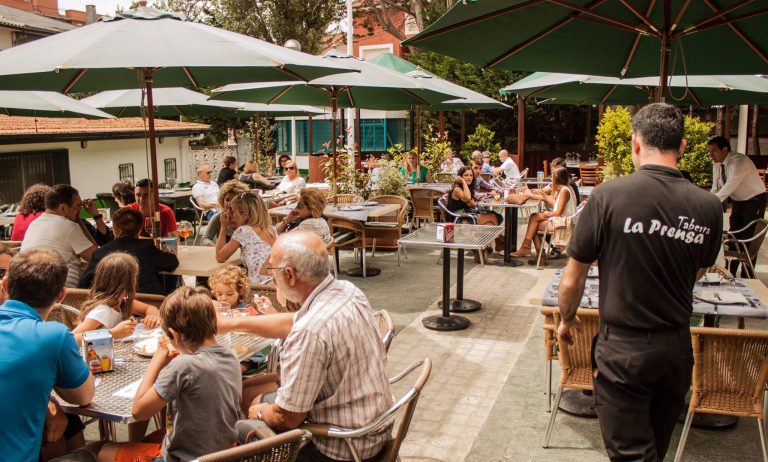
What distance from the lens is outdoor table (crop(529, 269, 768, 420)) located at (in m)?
3.86

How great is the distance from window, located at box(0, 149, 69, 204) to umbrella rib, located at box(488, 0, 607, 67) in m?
11.5

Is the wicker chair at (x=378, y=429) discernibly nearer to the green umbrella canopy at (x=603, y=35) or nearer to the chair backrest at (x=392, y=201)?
the green umbrella canopy at (x=603, y=35)

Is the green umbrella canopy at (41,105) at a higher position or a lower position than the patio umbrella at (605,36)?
lower

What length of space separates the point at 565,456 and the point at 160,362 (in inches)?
93.3

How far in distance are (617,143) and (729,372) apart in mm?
11995

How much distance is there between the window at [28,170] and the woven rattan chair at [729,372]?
44.7ft

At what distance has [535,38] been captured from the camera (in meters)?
5.21

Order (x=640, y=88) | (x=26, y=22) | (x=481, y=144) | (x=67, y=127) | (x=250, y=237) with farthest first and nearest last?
(x=26, y=22), (x=481, y=144), (x=67, y=127), (x=640, y=88), (x=250, y=237)

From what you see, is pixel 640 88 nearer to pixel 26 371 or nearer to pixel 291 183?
pixel 291 183

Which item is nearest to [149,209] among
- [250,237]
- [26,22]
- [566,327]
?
[250,237]

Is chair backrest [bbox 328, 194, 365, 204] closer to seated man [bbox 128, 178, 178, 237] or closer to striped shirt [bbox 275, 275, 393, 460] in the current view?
seated man [bbox 128, 178, 178, 237]

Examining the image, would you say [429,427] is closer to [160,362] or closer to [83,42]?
[160,362]

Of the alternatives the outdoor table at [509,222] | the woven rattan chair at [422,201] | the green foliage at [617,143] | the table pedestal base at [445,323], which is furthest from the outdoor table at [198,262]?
the green foliage at [617,143]

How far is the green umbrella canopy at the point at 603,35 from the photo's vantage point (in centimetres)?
437
